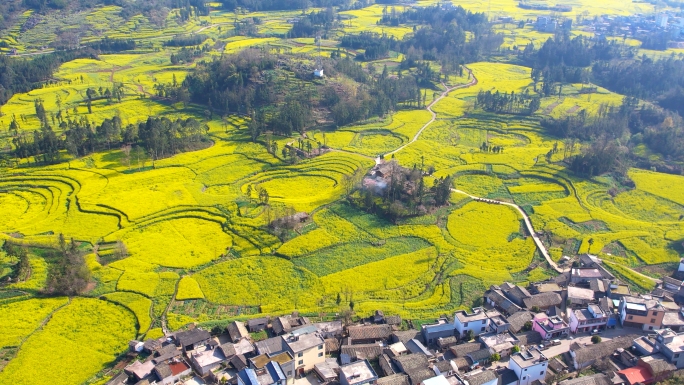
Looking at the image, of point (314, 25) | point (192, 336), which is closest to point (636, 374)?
point (192, 336)

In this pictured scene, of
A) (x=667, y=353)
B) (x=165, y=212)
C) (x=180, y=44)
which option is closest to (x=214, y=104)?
(x=165, y=212)

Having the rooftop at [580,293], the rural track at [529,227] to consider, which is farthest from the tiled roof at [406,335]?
the rural track at [529,227]

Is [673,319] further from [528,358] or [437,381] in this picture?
[437,381]

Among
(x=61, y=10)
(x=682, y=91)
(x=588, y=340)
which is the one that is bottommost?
(x=588, y=340)

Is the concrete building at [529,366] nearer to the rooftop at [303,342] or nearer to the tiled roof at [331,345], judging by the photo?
the tiled roof at [331,345]

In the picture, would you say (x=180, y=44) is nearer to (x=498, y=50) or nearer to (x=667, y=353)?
(x=498, y=50)

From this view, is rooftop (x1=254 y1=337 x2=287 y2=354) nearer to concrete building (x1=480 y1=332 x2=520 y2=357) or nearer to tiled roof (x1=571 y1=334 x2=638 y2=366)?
concrete building (x1=480 y1=332 x2=520 y2=357)
